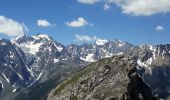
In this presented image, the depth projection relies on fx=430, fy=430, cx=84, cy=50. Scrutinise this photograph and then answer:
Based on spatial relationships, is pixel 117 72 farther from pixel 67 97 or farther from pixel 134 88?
pixel 67 97

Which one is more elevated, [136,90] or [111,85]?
[111,85]

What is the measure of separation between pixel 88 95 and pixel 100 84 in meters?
7.39

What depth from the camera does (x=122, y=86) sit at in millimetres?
145375

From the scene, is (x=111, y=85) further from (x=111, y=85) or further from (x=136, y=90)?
(x=136, y=90)

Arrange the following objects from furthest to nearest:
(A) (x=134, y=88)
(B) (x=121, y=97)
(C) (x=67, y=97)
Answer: (C) (x=67, y=97) < (A) (x=134, y=88) < (B) (x=121, y=97)

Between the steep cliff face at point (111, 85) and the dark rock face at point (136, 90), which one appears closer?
the steep cliff face at point (111, 85)

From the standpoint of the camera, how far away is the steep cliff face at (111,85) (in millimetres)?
144750

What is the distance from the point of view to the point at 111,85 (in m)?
150

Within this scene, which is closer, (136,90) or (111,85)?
(111,85)

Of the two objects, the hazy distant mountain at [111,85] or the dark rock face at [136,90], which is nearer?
the hazy distant mountain at [111,85]

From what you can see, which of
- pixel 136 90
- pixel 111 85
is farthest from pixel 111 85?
pixel 136 90

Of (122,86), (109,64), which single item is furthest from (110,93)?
(109,64)

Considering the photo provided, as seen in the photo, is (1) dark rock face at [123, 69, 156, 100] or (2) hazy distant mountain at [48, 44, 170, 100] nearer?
(2) hazy distant mountain at [48, 44, 170, 100]

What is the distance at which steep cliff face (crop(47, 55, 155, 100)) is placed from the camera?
145 meters
